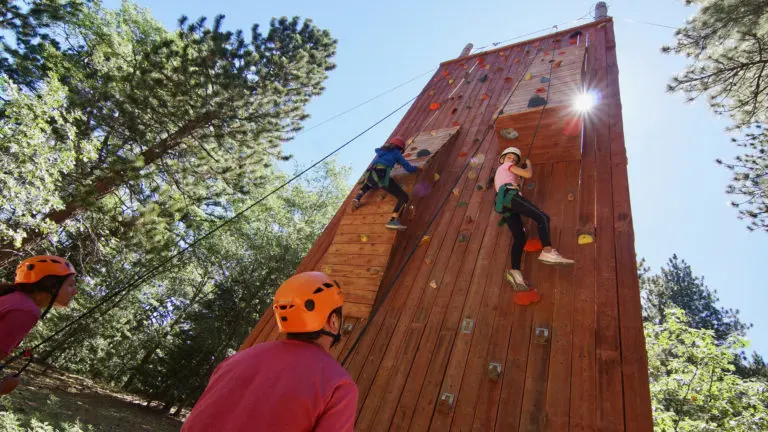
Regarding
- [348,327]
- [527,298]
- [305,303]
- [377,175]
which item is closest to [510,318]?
[527,298]

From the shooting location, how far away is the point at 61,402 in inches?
368

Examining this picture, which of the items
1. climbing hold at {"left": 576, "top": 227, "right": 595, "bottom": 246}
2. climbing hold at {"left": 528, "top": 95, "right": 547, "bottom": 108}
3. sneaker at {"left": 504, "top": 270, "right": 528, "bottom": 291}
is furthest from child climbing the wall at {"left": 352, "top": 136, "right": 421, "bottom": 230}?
climbing hold at {"left": 576, "top": 227, "right": 595, "bottom": 246}

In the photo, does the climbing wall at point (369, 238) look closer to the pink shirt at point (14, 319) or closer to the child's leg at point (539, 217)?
the child's leg at point (539, 217)

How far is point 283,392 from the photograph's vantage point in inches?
39.4

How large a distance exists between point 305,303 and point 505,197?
239 cm

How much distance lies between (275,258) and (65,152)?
27.9 feet

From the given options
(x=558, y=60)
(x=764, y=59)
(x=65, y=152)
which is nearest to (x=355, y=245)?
(x=558, y=60)

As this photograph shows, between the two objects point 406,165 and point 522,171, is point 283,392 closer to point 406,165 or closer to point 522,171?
point 522,171

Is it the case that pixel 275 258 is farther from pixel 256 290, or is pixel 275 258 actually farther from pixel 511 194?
pixel 511 194

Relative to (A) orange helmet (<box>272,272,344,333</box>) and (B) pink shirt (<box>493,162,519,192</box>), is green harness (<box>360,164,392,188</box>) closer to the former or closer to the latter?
(B) pink shirt (<box>493,162,519,192</box>)

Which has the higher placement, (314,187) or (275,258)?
(314,187)

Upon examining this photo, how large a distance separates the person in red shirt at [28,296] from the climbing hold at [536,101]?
Result: 13.2 ft

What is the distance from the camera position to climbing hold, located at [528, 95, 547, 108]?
356cm

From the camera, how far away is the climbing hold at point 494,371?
7.90 ft
